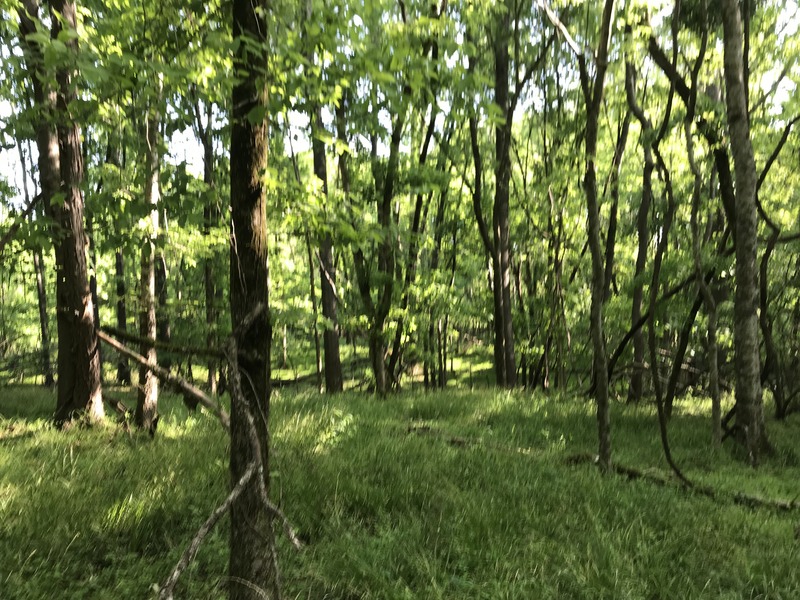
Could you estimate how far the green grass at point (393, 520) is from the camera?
302 cm

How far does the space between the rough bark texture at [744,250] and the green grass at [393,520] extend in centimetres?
71

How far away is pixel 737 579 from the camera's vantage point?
3.18 m

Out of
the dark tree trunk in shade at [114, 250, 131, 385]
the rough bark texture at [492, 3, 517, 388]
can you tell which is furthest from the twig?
the dark tree trunk in shade at [114, 250, 131, 385]

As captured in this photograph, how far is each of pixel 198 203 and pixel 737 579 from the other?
4012 mm

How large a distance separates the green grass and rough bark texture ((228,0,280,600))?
207 mm

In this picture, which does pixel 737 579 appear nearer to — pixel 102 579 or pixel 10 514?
pixel 102 579

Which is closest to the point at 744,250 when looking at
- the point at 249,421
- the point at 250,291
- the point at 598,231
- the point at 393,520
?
the point at 598,231

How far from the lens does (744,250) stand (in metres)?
6.61

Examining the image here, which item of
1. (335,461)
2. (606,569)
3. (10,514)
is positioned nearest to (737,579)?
(606,569)

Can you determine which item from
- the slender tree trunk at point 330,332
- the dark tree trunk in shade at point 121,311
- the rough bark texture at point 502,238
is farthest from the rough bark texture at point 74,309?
the dark tree trunk in shade at point 121,311

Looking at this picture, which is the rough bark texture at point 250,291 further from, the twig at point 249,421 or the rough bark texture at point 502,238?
the rough bark texture at point 502,238

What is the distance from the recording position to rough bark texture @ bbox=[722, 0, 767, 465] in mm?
6375

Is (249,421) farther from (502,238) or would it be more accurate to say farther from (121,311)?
(121,311)

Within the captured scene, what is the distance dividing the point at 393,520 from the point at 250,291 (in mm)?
2652
